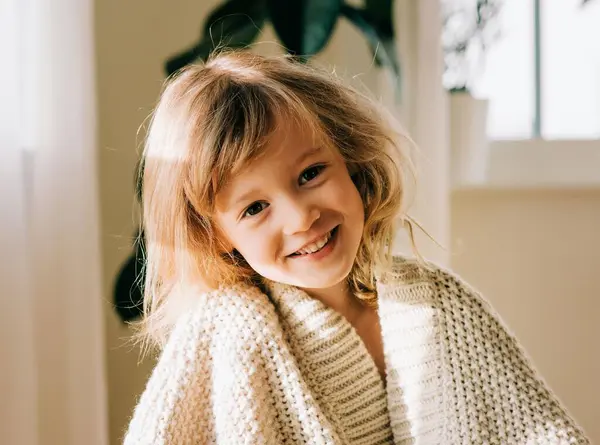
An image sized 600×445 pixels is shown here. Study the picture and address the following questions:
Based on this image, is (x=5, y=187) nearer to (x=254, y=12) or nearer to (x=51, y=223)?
(x=51, y=223)

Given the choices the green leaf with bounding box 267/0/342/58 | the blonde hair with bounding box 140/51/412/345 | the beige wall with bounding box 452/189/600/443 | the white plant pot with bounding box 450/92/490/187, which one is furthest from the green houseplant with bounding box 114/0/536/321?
the beige wall with bounding box 452/189/600/443

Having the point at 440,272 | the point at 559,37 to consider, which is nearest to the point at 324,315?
the point at 440,272

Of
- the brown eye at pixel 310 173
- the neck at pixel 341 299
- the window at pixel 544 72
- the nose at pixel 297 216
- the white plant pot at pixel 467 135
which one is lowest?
the neck at pixel 341 299

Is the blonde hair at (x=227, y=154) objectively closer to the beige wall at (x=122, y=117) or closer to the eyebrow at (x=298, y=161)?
the eyebrow at (x=298, y=161)

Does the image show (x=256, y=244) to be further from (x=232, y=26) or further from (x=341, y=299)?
(x=232, y=26)

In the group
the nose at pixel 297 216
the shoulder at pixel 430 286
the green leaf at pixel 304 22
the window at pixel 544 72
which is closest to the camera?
the nose at pixel 297 216

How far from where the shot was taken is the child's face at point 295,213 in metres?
0.76

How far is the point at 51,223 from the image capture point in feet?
3.53

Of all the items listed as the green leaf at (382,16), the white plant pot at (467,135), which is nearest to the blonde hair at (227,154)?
the green leaf at (382,16)

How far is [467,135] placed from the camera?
139cm

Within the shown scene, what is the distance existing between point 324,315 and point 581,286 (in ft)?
2.61

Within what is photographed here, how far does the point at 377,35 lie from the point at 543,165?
18.2 inches

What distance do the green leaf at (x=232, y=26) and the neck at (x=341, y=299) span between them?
19.8 inches

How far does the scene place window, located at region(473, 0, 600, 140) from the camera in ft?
5.01
